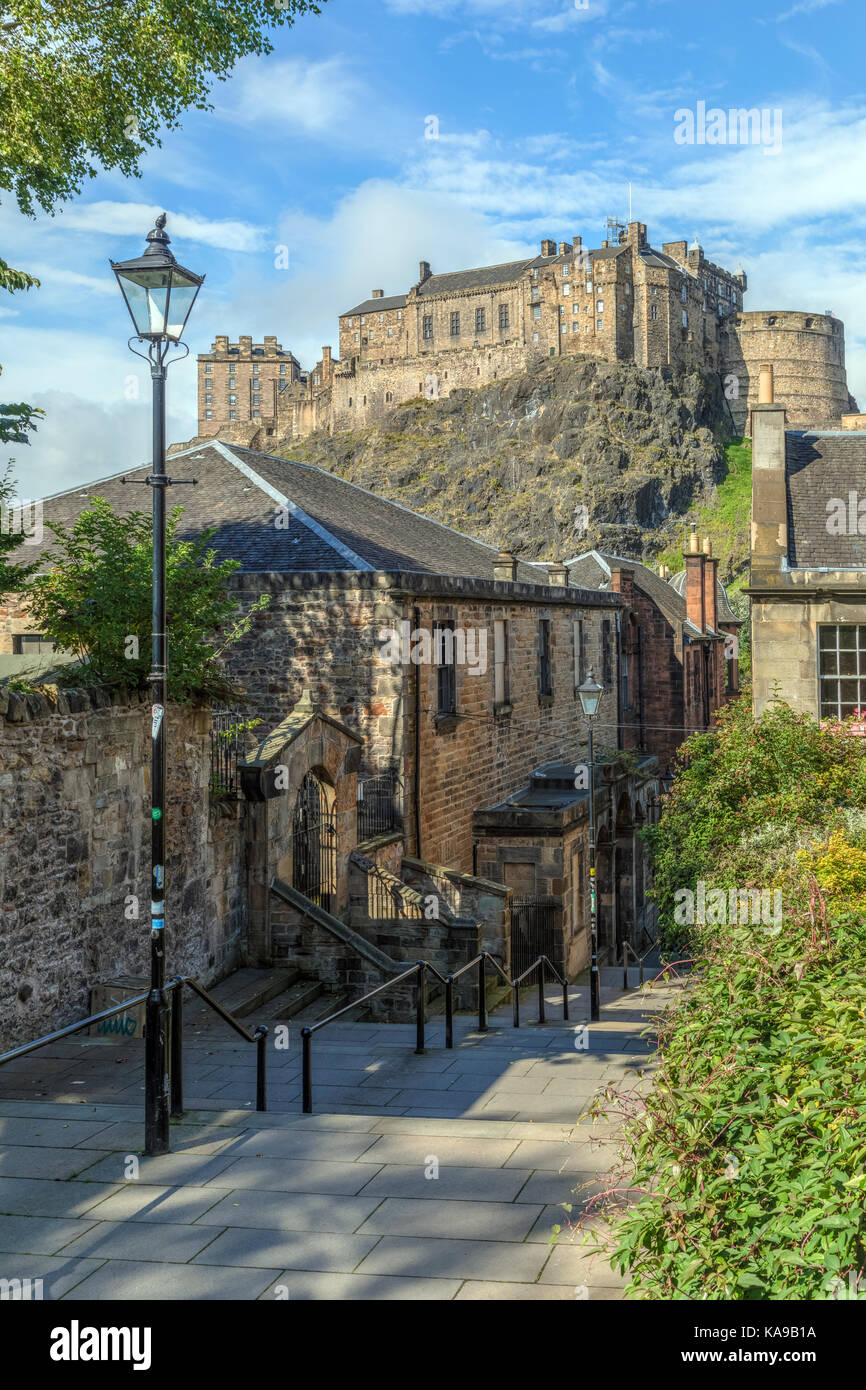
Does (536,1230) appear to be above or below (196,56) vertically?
below

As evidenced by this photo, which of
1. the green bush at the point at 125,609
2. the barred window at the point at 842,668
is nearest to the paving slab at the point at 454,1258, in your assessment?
the green bush at the point at 125,609

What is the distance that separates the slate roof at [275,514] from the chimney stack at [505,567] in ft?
1.04

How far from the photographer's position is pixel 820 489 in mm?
20219

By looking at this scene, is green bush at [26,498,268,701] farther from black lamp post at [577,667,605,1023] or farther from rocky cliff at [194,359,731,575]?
rocky cliff at [194,359,731,575]

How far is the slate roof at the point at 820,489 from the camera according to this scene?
18.9 m

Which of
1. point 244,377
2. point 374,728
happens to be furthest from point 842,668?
point 244,377

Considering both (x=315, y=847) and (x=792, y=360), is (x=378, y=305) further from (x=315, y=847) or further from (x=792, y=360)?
(x=315, y=847)

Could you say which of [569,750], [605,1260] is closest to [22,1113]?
[605,1260]

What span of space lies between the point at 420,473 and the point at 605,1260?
95.6 meters

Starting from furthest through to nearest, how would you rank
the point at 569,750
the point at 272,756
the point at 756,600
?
the point at 569,750 → the point at 756,600 → the point at 272,756

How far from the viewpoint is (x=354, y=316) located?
116 metres
